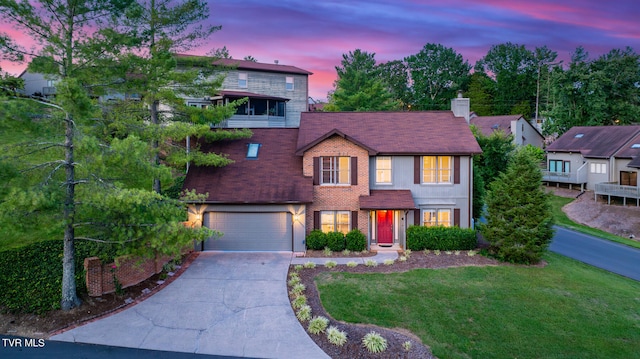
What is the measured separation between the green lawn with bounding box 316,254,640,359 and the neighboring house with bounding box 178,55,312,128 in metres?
21.5

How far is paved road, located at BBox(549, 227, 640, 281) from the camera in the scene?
18673 mm

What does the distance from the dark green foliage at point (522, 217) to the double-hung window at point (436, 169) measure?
2.82 m

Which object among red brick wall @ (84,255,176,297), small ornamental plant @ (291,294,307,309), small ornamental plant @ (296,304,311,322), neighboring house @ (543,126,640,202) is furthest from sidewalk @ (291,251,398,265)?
neighboring house @ (543,126,640,202)

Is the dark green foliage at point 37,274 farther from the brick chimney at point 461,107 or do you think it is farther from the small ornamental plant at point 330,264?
the brick chimney at point 461,107

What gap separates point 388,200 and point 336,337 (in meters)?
9.60

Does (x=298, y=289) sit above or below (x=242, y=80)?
below

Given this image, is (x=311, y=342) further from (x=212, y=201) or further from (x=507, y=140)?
(x=507, y=140)

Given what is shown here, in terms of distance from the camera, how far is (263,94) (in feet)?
120

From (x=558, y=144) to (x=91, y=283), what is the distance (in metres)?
41.6

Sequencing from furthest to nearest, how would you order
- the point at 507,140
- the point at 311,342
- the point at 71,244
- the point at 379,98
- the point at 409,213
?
the point at 379,98, the point at 507,140, the point at 409,213, the point at 71,244, the point at 311,342

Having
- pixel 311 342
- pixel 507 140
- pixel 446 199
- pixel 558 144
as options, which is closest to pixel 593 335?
pixel 311 342

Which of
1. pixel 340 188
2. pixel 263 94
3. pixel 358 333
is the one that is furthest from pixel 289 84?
pixel 358 333

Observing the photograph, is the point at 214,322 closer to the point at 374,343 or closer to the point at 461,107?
the point at 374,343

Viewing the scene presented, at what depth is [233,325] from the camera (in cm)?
1104
